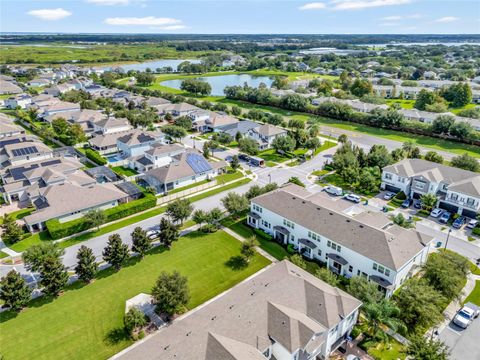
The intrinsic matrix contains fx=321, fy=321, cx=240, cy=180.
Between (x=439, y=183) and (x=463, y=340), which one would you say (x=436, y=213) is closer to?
(x=439, y=183)

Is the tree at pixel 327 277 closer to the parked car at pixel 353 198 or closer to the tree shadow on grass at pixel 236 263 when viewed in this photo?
the tree shadow on grass at pixel 236 263

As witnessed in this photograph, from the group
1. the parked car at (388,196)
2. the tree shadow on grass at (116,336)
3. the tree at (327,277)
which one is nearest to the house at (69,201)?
the tree shadow on grass at (116,336)

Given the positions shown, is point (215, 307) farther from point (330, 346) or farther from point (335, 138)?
point (335, 138)

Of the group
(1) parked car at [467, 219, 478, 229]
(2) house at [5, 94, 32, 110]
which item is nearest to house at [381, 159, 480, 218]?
(1) parked car at [467, 219, 478, 229]

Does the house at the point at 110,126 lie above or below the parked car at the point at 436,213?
above

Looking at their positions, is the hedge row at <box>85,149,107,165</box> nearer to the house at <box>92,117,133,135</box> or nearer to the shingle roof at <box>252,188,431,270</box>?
the house at <box>92,117,133,135</box>

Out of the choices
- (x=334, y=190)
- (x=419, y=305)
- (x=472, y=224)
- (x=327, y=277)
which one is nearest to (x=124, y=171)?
(x=334, y=190)
